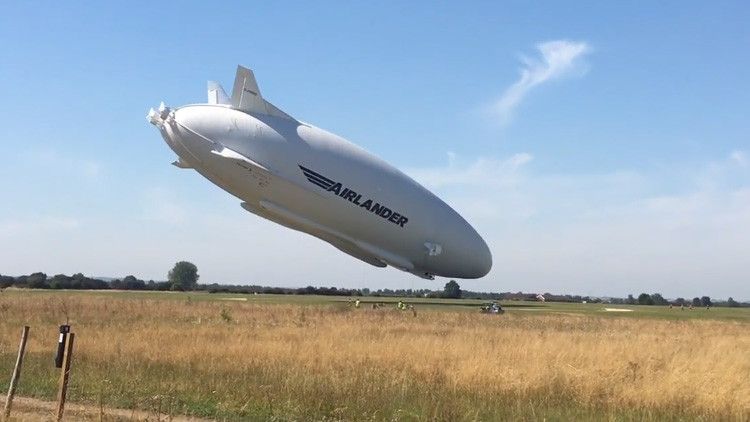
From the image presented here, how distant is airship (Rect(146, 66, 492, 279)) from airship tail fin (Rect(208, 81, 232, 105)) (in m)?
0.04

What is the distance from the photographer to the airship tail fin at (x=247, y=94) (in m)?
24.9

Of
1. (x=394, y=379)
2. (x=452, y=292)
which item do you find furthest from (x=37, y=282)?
(x=394, y=379)

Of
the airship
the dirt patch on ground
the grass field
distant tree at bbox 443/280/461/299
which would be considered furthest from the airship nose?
distant tree at bbox 443/280/461/299

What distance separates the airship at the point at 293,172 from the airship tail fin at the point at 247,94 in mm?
34

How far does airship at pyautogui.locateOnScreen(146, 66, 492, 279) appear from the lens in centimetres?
2405

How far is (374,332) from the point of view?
98.5 feet

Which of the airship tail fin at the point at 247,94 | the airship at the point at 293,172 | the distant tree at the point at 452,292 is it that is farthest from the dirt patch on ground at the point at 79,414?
the distant tree at the point at 452,292

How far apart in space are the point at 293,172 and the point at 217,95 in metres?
4.94

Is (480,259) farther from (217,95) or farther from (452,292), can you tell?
(452,292)

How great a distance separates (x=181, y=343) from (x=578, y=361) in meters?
11.6

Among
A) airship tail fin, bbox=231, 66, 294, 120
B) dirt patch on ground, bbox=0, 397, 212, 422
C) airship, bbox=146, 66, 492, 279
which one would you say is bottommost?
dirt patch on ground, bbox=0, 397, 212, 422

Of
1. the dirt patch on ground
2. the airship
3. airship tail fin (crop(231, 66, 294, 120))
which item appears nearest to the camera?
the dirt patch on ground

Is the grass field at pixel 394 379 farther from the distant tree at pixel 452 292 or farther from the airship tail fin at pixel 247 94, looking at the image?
the distant tree at pixel 452 292

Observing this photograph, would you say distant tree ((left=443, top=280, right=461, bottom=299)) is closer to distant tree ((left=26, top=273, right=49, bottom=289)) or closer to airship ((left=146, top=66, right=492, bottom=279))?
distant tree ((left=26, top=273, right=49, bottom=289))
